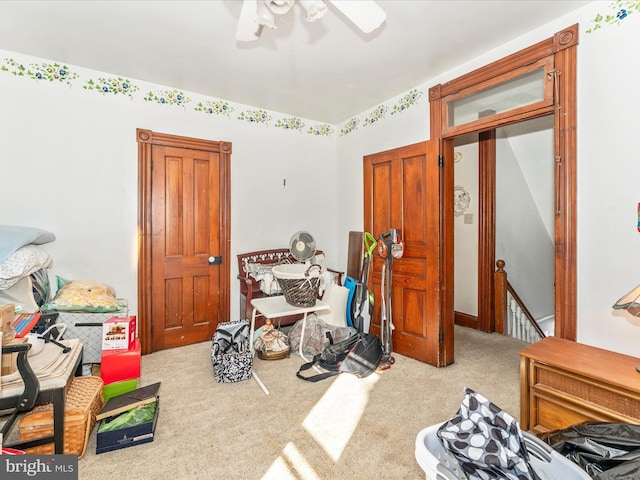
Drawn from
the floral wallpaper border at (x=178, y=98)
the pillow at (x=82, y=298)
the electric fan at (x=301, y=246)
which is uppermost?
the floral wallpaper border at (x=178, y=98)

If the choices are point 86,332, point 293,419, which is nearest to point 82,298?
point 86,332

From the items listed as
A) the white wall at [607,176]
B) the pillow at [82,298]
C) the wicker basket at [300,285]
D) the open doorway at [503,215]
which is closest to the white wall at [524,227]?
the open doorway at [503,215]

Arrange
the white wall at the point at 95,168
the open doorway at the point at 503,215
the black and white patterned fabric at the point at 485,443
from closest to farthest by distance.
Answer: the black and white patterned fabric at the point at 485,443
the white wall at the point at 95,168
the open doorway at the point at 503,215

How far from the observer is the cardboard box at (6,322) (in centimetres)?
147

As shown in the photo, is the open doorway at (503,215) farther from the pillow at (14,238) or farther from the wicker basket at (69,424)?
the pillow at (14,238)

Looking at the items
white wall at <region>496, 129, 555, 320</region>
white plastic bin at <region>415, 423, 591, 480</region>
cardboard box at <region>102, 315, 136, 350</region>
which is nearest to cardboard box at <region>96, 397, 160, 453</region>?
cardboard box at <region>102, 315, 136, 350</region>

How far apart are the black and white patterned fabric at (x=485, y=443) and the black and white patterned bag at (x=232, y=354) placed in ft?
5.96

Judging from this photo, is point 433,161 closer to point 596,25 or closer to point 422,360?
point 596,25

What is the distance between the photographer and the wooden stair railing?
3637mm

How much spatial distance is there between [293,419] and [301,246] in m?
1.93

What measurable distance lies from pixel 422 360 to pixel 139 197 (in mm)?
3030

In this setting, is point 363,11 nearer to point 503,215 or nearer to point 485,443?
point 485,443

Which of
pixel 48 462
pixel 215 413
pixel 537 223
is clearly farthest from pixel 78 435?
pixel 537 223

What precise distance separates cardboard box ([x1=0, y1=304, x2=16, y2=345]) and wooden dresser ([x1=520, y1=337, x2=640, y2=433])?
2.56 metres
